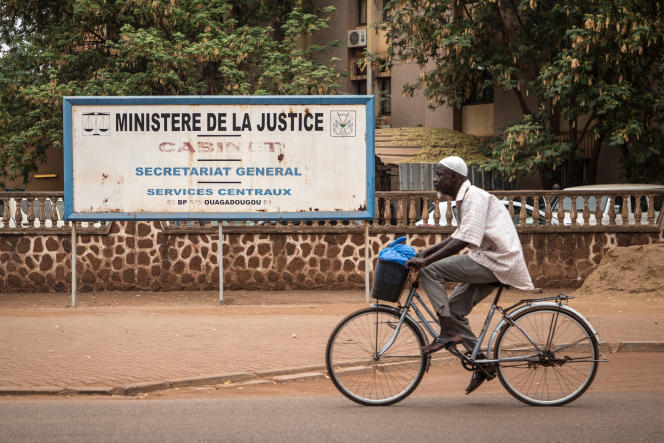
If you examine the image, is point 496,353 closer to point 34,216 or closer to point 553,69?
point 34,216

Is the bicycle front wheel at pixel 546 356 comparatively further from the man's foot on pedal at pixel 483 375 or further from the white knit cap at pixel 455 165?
the white knit cap at pixel 455 165

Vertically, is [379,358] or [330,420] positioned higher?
[379,358]

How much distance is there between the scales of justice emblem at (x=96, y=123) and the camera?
14617mm

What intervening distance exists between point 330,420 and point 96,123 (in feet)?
30.5

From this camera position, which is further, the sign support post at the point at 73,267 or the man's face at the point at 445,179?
the sign support post at the point at 73,267

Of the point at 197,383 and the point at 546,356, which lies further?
the point at 197,383

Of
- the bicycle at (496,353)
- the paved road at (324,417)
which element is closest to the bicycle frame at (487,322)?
the bicycle at (496,353)

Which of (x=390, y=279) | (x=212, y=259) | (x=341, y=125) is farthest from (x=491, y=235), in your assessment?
(x=212, y=259)

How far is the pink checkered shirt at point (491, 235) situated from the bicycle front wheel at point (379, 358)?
2.49 ft

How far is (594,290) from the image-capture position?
15492 millimetres

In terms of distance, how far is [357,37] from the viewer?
117 ft

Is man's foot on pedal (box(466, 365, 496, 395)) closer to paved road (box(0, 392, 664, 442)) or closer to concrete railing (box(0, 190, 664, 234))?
paved road (box(0, 392, 664, 442))

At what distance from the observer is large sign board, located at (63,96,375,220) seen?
14664 millimetres

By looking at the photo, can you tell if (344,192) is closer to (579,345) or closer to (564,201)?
(564,201)
